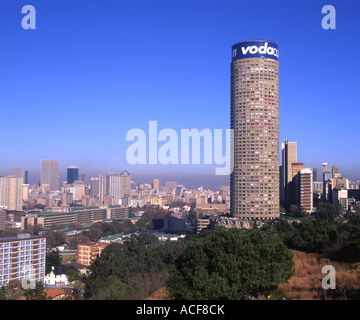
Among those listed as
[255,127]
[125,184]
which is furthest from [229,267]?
[125,184]

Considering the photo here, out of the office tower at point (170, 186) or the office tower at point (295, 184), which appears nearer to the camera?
the office tower at point (295, 184)

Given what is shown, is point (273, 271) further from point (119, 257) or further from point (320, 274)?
point (119, 257)

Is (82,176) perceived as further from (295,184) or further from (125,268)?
(125,268)

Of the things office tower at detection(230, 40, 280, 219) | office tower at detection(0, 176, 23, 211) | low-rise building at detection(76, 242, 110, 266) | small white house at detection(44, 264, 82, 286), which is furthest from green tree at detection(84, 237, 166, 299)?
office tower at detection(0, 176, 23, 211)

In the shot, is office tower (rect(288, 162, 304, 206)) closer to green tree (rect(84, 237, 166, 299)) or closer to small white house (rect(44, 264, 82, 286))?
small white house (rect(44, 264, 82, 286))

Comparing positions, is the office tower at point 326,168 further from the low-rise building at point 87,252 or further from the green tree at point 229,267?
the green tree at point 229,267

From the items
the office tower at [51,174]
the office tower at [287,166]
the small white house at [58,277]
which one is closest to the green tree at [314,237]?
the small white house at [58,277]
